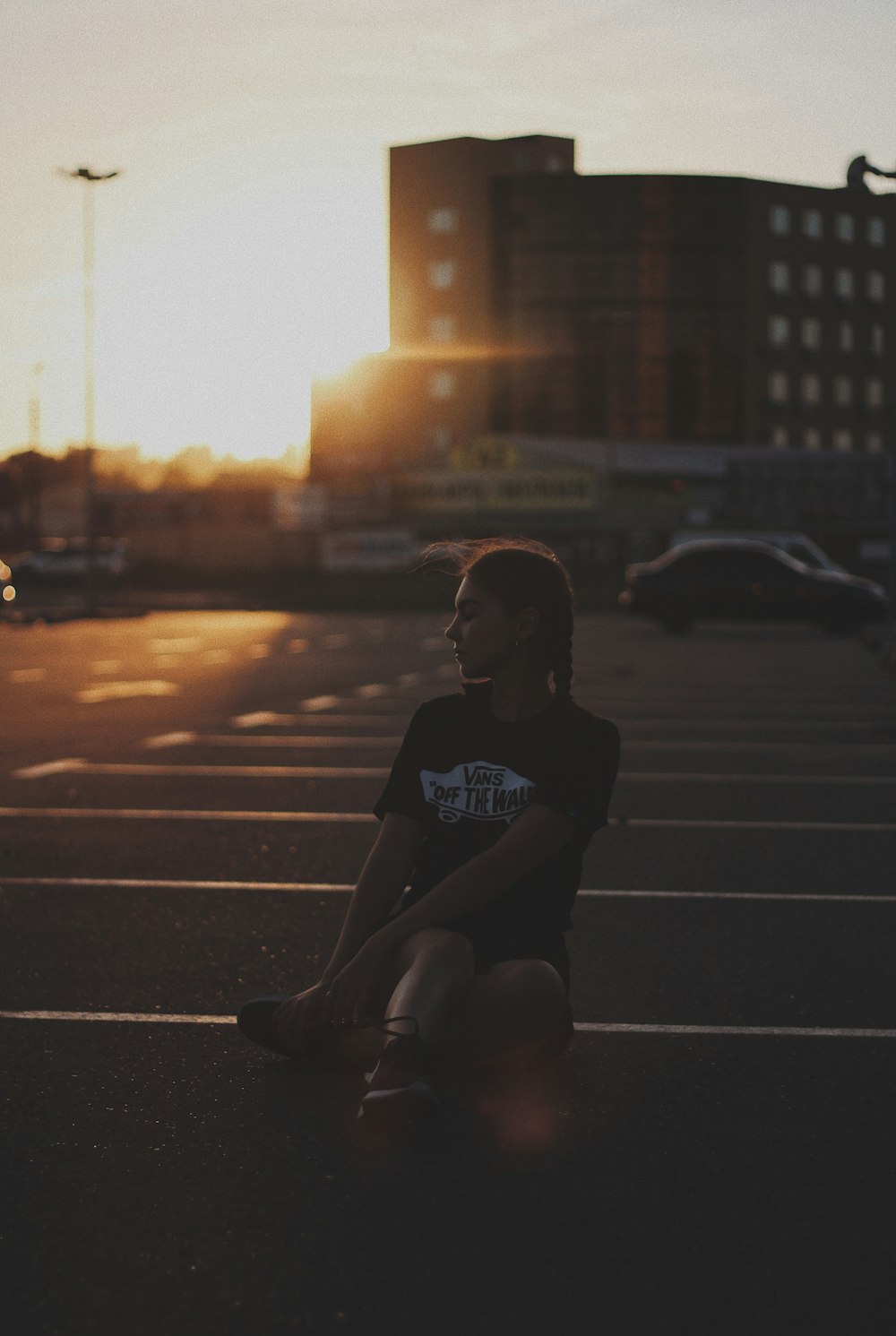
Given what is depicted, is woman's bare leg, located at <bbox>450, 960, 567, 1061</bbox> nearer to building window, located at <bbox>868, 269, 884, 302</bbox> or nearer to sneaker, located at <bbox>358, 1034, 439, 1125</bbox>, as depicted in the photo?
sneaker, located at <bbox>358, 1034, 439, 1125</bbox>

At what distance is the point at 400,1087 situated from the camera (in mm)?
3977

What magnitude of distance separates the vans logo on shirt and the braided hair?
0.90 feet

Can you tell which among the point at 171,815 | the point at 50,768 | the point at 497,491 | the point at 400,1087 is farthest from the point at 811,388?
the point at 400,1087

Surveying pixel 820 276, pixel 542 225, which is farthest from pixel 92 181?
pixel 820 276

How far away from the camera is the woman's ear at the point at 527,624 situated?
Answer: 178 inches

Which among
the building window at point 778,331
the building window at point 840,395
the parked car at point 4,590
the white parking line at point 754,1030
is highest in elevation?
the building window at point 778,331

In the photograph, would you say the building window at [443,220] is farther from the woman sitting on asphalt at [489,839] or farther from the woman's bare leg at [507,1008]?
the woman's bare leg at [507,1008]

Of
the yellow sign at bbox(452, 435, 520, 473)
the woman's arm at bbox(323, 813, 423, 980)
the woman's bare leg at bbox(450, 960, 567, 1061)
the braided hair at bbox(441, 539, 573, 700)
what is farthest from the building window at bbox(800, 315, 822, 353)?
the woman's bare leg at bbox(450, 960, 567, 1061)

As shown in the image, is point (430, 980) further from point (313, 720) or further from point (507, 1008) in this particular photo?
point (313, 720)

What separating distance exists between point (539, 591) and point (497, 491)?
6364 cm

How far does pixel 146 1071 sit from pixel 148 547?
3608 inches

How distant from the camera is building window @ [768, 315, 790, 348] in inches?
3701

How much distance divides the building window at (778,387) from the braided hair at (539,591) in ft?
301

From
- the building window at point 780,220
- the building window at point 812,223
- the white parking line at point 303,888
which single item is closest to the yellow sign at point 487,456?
the building window at point 780,220
